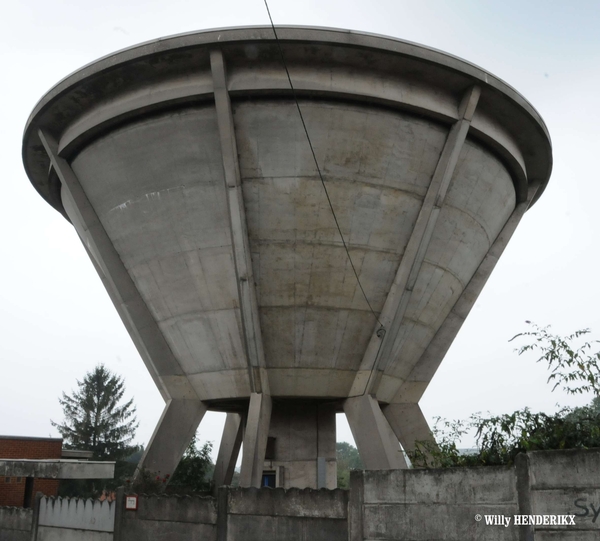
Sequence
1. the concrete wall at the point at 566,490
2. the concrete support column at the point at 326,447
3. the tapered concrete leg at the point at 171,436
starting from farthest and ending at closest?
1. the concrete support column at the point at 326,447
2. the tapered concrete leg at the point at 171,436
3. the concrete wall at the point at 566,490

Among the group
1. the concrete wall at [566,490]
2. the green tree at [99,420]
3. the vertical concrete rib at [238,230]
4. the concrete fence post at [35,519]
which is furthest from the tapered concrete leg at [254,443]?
the green tree at [99,420]

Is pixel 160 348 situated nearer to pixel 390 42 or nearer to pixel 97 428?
pixel 390 42

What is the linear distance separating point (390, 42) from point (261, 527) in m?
8.95

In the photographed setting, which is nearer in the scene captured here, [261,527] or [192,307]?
[261,527]

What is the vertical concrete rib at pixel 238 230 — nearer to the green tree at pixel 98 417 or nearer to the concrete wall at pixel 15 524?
the concrete wall at pixel 15 524

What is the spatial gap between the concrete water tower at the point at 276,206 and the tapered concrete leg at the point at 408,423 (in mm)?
866

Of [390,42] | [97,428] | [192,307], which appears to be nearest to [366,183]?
[390,42]

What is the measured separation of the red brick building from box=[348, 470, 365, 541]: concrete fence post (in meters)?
16.3

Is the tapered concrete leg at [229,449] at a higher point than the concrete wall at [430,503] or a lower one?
higher

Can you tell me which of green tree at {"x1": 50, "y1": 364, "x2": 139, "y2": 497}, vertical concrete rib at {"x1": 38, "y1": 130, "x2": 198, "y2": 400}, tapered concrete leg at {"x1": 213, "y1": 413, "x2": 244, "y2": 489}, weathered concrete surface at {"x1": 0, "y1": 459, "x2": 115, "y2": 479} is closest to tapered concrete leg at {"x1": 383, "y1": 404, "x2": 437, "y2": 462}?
vertical concrete rib at {"x1": 38, "y1": 130, "x2": 198, "y2": 400}

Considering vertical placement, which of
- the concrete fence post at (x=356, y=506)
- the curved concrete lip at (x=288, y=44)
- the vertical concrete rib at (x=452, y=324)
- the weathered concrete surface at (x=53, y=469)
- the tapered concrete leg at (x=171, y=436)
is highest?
the curved concrete lip at (x=288, y=44)

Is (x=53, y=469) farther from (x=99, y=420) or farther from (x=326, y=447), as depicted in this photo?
(x=99, y=420)

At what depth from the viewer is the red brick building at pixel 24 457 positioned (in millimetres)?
21844

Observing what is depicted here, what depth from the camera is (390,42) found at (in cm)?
1298
